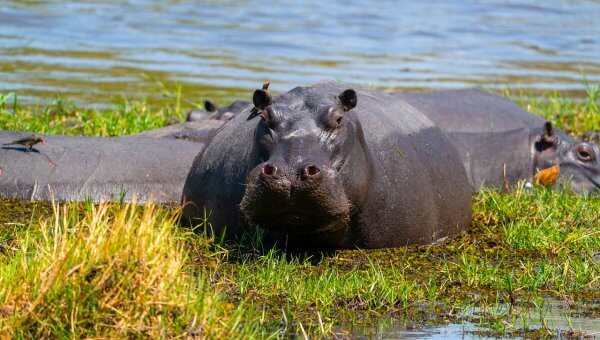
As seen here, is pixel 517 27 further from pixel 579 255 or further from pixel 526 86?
pixel 579 255

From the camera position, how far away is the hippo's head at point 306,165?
18.9 ft

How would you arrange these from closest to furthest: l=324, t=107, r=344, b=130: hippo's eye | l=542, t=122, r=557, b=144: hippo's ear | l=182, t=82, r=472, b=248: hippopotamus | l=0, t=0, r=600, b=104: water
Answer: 1. l=182, t=82, r=472, b=248: hippopotamus
2. l=324, t=107, r=344, b=130: hippo's eye
3. l=542, t=122, r=557, b=144: hippo's ear
4. l=0, t=0, r=600, b=104: water

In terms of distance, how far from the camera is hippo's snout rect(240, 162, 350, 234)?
5.73m

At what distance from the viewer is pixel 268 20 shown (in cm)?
2125

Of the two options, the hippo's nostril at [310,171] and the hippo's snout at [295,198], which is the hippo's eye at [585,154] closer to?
the hippo's snout at [295,198]

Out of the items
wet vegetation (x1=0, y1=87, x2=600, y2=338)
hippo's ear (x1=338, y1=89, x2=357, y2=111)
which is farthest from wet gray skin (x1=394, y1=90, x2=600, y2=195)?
hippo's ear (x1=338, y1=89, x2=357, y2=111)

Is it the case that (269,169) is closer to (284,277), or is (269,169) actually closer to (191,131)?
(284,277)

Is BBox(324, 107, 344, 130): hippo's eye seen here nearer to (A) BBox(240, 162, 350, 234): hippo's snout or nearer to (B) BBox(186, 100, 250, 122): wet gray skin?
(A) BBox(240, 162, 350, 234): hippo's snout

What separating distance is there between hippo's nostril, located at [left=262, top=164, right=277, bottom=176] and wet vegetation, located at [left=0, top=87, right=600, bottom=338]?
1.57 ft

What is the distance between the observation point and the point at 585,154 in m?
9.32

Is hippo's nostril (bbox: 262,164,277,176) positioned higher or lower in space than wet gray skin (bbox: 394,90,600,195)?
higher

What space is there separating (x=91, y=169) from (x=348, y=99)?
2.56 meters

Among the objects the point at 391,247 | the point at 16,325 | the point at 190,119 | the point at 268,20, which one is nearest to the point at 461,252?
the point at 391,247

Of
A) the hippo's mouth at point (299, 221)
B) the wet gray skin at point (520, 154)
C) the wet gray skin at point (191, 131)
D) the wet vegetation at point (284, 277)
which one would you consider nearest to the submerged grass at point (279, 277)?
the wet vegetation at point (284, 277)
